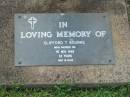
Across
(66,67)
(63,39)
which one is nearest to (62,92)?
(66,67)

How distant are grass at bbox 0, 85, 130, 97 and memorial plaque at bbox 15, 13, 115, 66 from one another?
0.32 meters

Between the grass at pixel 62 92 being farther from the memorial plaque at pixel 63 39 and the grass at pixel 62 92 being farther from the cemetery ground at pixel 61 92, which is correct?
the memorial plaque at pixel 63 39

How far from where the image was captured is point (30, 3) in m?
6.57

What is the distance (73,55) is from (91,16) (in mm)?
605

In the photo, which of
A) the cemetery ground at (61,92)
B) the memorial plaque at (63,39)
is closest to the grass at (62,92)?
the cemetery ground at (61,92)

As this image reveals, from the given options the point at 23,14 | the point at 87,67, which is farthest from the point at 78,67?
the point at 23,14

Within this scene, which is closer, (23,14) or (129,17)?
(23,14)

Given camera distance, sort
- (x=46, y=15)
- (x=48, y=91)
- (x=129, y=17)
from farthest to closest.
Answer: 1. (x=129, y=17)
2. (x=46, y=15)
3. (x=48, y=91)

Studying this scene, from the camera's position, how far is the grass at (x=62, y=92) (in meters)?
5.96

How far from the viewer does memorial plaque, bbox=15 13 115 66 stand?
6176 millimetres

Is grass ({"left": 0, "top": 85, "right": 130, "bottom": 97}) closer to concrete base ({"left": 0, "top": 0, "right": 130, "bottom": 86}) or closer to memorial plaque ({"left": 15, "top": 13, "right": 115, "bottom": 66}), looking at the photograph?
concrete base ({"left": 0, "top": 0, "right": 130, "bottom": 86})


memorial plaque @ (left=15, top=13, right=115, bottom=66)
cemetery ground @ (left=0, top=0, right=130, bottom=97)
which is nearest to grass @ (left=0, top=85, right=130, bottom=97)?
cemetery ground @ (left=0, top=0, right=130, bottom=97)

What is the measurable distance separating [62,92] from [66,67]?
13.3 inches

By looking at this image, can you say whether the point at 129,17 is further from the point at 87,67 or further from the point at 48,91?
the point at 48,91
